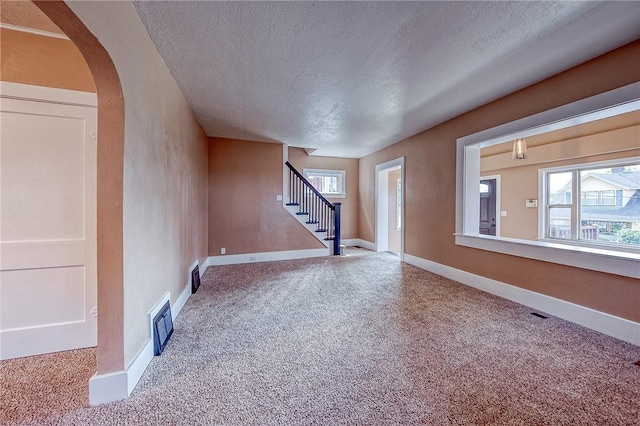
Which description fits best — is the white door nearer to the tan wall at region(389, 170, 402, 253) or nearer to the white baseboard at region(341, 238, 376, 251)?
the white baseboard at region(341, 238, 376, 251)

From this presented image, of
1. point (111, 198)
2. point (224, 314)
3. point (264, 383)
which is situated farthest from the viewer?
point (224, 314)

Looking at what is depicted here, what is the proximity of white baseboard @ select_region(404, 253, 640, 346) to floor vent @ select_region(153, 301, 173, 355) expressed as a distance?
3.77 m

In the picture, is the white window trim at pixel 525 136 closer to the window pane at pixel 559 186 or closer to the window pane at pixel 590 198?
the window pane at pixel 590 198

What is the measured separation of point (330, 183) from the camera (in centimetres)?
704

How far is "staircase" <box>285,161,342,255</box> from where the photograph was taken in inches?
220

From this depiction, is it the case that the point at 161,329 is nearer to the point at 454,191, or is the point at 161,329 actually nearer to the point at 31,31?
the point at 31,31

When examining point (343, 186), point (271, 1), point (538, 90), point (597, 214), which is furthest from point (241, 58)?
point (597, 214)

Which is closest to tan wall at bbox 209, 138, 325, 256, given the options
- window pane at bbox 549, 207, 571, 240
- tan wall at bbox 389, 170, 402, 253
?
tan wall at bbox 389, 170, 402, 253

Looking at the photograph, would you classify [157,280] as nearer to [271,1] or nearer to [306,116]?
[271,1]

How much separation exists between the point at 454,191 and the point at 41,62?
185 inches

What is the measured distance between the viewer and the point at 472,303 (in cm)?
300

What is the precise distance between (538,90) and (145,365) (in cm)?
451

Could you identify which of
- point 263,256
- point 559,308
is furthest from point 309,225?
point 559,308

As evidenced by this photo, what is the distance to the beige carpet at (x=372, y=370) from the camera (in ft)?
Result: 4.58
